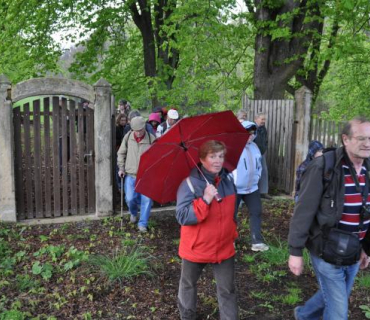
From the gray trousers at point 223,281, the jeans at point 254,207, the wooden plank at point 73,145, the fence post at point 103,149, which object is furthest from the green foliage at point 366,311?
the wooden plank at point 73,145

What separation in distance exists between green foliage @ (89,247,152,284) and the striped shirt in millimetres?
2806

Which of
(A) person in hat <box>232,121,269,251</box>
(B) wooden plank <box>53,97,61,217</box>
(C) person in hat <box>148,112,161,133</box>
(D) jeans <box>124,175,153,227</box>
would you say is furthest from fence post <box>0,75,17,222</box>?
(A) person in hat <box>232,121,269,251</box>

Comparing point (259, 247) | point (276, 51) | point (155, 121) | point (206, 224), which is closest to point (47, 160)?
point (155, 121)

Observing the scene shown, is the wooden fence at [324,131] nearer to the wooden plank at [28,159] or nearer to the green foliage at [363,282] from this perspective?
the green foliage at [363,282]

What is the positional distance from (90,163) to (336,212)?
5367mm

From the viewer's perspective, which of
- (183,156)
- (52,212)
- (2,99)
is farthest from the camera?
(52,212)

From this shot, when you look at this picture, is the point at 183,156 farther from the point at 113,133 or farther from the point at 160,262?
the point at 113,133

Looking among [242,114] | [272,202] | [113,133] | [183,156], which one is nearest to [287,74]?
[242,114]

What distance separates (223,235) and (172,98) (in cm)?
789

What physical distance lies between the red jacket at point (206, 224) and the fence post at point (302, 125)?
577 cm

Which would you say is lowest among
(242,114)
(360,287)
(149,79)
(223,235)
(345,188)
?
(360,287)

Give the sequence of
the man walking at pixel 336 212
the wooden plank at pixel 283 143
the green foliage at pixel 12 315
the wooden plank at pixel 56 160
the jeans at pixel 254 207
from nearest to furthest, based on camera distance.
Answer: the man walking at pixel 336 212 → the green foliage at pixel 12 315 → the jeans at pixel 254 207 → the wooden plank at pixel 56 160 → the wooden plank at pixel 283 143

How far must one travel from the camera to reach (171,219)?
7.45 m

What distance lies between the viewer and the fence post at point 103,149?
23.8 ft
